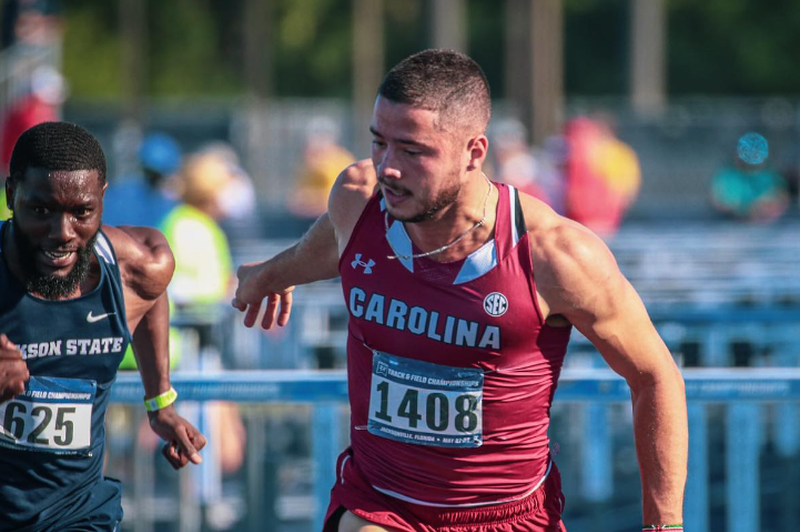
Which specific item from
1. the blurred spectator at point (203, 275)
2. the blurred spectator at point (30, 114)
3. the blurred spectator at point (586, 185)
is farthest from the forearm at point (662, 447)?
the blurred spectator at point (586, 185)

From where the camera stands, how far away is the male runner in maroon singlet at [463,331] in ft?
11.2

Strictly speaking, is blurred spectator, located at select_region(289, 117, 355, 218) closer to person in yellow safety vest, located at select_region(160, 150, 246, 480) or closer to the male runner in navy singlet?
person in yellow safety vest, located at select_region(160, 150, 246, 480)

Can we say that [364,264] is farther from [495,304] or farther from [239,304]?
[239,304]

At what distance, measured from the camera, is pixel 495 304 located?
346cm

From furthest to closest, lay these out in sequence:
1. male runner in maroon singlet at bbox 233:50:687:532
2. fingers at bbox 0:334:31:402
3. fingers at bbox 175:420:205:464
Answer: fingers at bbox 175:420:205:464
male runner in maroon singlet at bbox 233:50:687:532
fingers at bbox 0:334:31:402

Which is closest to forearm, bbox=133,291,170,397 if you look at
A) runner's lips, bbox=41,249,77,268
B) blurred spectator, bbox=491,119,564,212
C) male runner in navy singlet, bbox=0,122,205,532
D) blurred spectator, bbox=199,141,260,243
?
male runner in navy singlet, bbox=0,122,205,532

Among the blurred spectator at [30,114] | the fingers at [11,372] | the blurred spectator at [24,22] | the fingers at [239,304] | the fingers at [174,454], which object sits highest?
the blurred spectator at [24,22]

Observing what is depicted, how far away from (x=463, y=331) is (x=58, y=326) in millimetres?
1145

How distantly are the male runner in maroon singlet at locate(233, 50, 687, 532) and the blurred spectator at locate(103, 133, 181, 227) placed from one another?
506cm

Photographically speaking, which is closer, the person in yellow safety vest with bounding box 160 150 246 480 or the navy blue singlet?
the navy blue singlet

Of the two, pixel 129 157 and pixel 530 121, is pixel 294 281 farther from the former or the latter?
pixel 129 157

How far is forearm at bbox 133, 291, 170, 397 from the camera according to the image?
13.6 feet

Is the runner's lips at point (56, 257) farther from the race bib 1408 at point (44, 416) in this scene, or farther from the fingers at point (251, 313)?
the fingers at point (251, 313)

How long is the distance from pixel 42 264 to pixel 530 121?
17.8 meters
